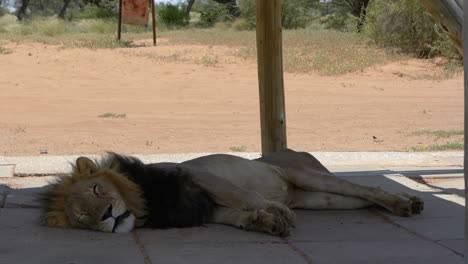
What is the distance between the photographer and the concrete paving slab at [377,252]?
4.15 metres

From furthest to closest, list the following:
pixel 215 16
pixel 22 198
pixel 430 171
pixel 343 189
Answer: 1. pixel 215 16
2. pixel 430 171
3. pixel 22 198
4. pixel 343 189

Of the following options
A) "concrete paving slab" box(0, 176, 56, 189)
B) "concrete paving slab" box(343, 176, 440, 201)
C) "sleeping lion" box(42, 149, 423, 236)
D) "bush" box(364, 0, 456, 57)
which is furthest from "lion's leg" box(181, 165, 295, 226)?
"bush" box(364, 0, 456, 57)

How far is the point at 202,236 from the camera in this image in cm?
468

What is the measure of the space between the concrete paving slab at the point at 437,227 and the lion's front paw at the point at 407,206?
82 millimetres

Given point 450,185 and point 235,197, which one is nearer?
point 235,197

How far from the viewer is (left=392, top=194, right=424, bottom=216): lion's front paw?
541 cm

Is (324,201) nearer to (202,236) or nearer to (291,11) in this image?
(202,236)

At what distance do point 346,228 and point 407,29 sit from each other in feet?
61.9

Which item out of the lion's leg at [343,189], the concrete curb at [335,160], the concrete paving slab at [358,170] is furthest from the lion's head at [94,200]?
the concrete paving slab at [358,170]

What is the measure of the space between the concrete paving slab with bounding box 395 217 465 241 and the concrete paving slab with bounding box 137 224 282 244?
1.07 metres

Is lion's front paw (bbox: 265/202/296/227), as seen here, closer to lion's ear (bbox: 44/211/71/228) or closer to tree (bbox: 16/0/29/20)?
lion's ear (bbox: 44/211/71/228)

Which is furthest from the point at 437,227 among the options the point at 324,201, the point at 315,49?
the point at 315,49

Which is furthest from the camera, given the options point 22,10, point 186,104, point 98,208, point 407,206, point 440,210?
point 22,10

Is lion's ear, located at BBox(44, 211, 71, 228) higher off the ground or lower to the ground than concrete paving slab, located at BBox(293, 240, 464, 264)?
higher
